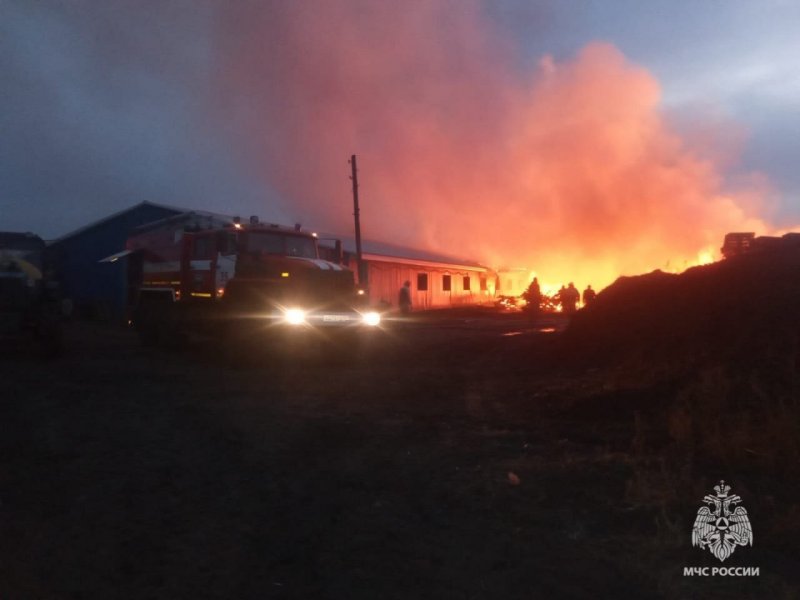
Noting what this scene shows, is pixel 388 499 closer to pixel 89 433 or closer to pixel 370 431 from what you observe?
pixel 370 431

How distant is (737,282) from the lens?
10.6m

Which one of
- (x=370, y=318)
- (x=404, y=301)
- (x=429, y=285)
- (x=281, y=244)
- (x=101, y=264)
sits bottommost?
(x=370, y=318)

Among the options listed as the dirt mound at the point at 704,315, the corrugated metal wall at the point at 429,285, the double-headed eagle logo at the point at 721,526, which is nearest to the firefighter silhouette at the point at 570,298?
the corrugated metal wall at the point at 429,285

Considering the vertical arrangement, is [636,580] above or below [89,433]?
below

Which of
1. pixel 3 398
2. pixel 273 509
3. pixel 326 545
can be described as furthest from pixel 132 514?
pixel 3 398

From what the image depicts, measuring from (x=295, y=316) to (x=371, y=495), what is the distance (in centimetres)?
796

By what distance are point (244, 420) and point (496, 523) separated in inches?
168

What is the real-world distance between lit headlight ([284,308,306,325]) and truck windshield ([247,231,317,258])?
1626mm

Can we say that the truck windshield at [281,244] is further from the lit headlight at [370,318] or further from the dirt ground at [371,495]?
the dirt ground at [371,495]

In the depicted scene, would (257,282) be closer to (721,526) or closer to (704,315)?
(704,315)

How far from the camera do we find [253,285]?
13.5 m

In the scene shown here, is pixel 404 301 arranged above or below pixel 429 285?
below

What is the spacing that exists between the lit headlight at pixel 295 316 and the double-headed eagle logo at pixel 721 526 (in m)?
9.24

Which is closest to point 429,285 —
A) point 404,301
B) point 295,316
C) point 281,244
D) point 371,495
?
point 404,301
